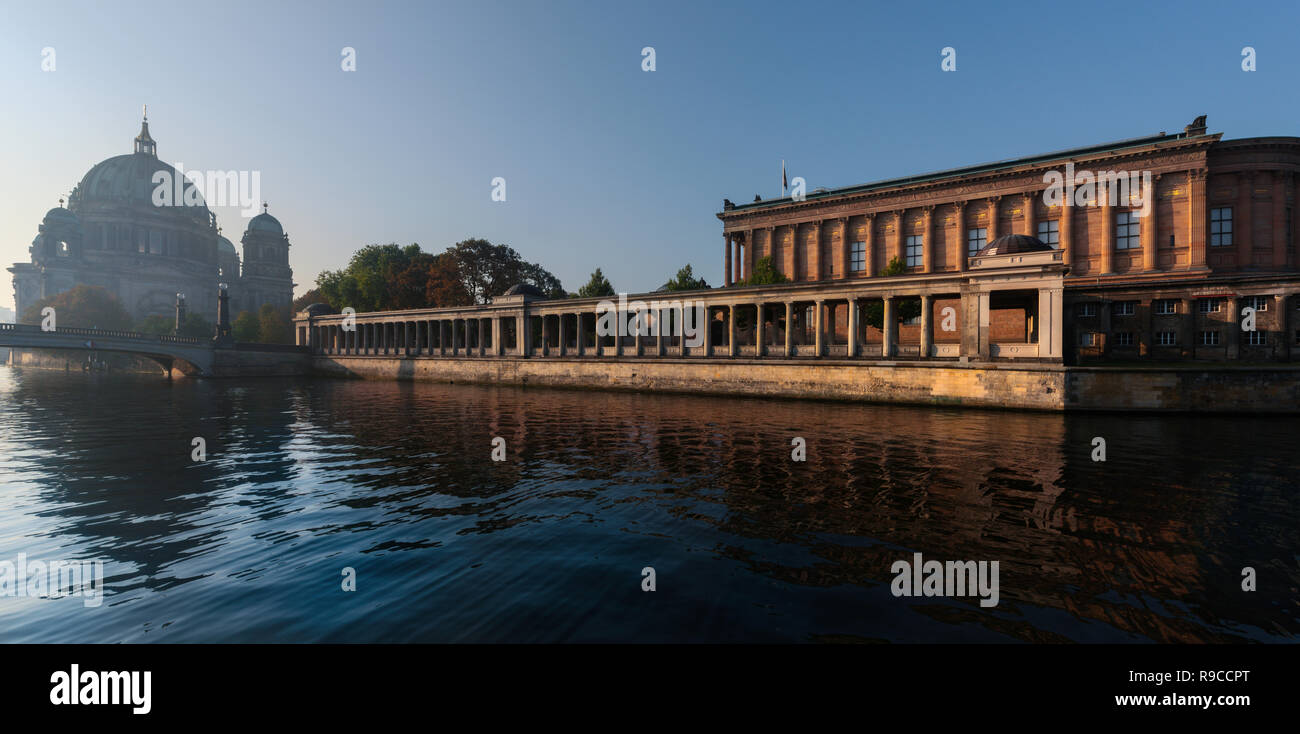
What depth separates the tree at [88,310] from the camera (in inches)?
4225

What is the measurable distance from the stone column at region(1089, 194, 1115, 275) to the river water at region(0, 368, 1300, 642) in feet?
130

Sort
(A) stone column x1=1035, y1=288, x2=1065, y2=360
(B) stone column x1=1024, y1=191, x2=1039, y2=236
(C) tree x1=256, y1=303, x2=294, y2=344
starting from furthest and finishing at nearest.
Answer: (C) tree x1=256, y1=303, x2=294, y2=344, (B) stone column x1=1024, y1=191, x2=1039, y2=236, (A) stone column x1=1035, y1=288, x2=1065, y2=360

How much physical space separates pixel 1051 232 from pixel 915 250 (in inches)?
508

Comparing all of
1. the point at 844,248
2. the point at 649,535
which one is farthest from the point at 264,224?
the point at 649,535

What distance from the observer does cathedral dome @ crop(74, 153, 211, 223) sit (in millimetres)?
136750

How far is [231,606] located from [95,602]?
6.17ft

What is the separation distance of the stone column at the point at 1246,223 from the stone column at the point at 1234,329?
521 inches

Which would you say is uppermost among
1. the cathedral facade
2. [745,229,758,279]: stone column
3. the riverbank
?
the cathedral facade

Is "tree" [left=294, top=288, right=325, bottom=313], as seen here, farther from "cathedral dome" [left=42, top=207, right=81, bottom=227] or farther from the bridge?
"cathedral dome" [left=42, top=207, right=81, bottom=227]

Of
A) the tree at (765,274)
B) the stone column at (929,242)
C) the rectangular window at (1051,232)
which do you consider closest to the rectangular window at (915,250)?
the stone column at (929,242)

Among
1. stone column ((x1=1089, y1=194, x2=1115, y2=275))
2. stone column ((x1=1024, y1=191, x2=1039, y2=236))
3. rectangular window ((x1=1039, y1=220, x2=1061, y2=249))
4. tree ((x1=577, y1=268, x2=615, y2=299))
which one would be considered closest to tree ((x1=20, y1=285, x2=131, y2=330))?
tree ((x1=577, y1=268, x2=615, y2=299))

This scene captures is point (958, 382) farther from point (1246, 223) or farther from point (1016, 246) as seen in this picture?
point (1246, 223)

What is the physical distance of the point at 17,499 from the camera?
1250 centimetres
